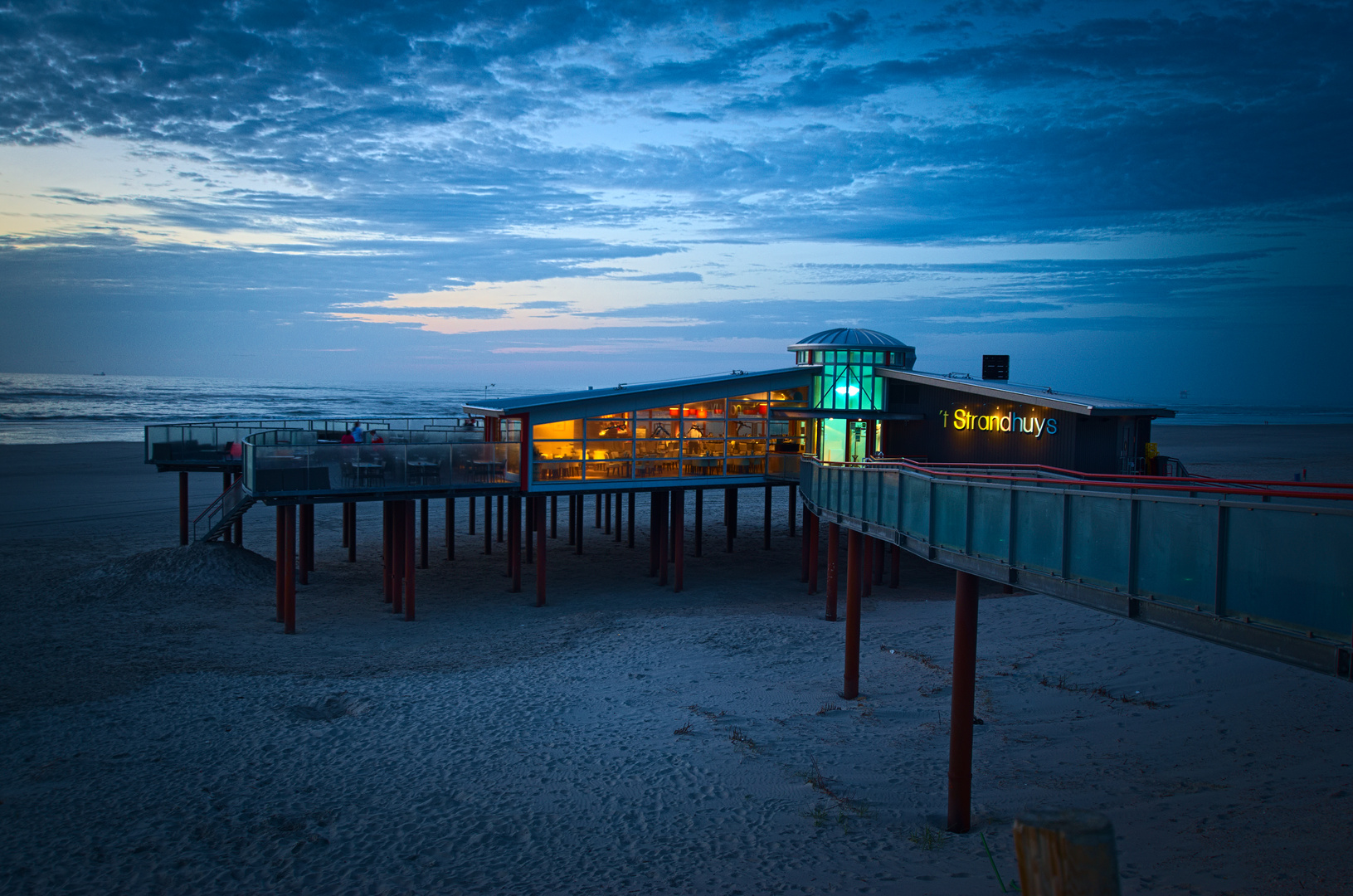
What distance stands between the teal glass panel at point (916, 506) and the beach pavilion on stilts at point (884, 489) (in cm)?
5

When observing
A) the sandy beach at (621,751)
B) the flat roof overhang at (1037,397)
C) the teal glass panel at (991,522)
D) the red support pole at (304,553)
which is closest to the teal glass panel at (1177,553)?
the teal glass panel at (991,522)

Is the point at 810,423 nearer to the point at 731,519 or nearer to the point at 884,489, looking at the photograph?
the point at 731,519

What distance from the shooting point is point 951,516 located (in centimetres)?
1070

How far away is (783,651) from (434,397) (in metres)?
110

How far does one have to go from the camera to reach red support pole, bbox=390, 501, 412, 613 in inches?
806

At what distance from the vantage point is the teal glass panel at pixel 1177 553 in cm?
673

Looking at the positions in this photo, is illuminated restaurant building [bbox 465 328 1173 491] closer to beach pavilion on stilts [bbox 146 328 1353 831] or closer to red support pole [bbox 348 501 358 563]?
beach pavilion on stilts [bbox 146 328 1353 831]

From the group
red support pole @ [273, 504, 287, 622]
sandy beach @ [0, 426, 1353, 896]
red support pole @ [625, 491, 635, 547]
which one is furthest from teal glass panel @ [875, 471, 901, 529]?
red support pole @ [625, 491, 635, 547]

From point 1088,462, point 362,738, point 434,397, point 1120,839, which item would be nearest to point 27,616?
point 362,738

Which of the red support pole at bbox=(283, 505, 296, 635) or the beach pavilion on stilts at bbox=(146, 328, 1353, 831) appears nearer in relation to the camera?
the beach pavilion on stilts at bbox=(146, 328, 1353, 831)

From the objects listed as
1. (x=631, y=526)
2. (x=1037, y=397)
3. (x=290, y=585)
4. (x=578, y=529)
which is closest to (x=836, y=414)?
(x=1037, y=397)

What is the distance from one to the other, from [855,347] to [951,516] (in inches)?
579

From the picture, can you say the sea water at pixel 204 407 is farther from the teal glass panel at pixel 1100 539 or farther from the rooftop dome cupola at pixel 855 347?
the teal glass panel at pixel 1100 539

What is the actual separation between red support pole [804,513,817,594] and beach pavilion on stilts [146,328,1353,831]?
0.24 ft
